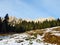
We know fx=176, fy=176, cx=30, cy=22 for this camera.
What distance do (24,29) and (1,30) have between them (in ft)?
50.0

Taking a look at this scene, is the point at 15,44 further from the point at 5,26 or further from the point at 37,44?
the point at 5,26

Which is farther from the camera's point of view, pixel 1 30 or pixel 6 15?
pixel 6 15

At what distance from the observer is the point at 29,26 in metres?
114

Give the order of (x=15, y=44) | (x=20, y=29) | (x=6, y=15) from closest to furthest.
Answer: (x=15, y=44)
(x=20, y=29)
(x=6, y=15)

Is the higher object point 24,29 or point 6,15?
point 6,15

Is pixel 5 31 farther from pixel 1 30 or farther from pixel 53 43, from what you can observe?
pixel 53 43

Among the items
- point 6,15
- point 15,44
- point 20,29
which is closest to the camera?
point 15,44

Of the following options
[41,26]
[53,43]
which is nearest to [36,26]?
[41,26]

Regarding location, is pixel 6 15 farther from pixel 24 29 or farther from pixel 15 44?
pixel 15 44

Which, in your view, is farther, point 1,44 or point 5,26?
point 5,26

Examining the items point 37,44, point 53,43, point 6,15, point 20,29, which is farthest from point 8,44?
point 6,15

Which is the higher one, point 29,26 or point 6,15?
point 6,15

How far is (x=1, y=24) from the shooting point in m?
115

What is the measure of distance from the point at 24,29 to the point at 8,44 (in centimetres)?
7046
